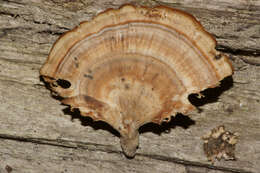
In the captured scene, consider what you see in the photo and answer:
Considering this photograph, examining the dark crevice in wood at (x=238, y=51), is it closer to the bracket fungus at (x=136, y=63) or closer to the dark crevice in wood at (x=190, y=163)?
the bracket fungus at (x=136, y=63)

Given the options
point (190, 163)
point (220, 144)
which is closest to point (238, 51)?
point (220, 144)

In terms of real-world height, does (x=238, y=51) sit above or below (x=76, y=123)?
above

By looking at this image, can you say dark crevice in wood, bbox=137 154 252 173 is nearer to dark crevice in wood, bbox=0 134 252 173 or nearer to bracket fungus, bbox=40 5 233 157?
dark crevice in wood, bbox=0 134 252 173

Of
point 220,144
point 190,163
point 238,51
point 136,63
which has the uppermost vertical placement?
point 238,51

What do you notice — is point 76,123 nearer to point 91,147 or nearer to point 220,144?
point 91,147

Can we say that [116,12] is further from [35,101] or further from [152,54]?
[35,101]

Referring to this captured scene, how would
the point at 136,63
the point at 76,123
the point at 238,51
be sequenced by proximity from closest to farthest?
the point at 136,63 → the point at 238,51 → the point at 76,123

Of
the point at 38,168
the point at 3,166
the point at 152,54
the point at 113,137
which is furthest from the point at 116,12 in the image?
the point at 3,166

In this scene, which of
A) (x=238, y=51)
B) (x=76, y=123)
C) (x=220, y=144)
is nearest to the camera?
(x=238, y=51)
